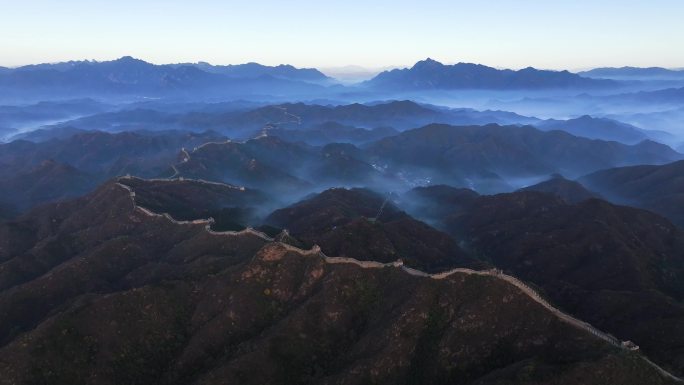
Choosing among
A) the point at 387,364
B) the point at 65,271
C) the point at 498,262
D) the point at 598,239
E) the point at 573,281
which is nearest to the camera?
the point at 387,364

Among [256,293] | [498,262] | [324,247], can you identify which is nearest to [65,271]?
[256,293]

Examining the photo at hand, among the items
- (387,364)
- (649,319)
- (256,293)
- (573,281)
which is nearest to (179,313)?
(256,293)

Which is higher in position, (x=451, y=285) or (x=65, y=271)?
(x=451, y=285)

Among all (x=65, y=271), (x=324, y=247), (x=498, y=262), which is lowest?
(x=498, y=262)

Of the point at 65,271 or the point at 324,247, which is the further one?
the point at 65,271

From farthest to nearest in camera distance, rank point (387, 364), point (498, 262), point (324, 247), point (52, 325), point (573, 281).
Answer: point (498, 262)
point (573, 281)
point (324, 247)
point (52, 325)
point (387, 364)

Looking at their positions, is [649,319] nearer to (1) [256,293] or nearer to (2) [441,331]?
(2) [441,331]

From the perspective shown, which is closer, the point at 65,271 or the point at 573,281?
the point at 65,271

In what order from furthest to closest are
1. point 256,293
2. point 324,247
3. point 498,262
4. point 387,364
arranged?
point 498,262, point 324,247, point 256,293, point 387,364

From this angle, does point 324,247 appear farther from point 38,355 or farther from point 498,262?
point 498,262
